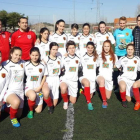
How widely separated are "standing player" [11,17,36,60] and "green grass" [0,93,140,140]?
1.39 metres

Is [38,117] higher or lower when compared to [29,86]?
lower

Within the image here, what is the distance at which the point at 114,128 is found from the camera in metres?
2.89

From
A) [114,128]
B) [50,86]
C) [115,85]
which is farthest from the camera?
[115,85]

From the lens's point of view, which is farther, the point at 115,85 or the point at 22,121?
the point at 115,85

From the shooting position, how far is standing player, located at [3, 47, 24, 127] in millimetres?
3039

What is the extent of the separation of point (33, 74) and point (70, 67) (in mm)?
906

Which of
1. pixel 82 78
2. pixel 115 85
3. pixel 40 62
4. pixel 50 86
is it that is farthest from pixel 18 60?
pixel 115 85

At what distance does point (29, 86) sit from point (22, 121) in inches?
25.6

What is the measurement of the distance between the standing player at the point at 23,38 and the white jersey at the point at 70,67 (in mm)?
866

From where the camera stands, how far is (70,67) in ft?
13.1

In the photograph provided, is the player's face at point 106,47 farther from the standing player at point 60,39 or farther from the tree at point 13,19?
the tree at point 13,19

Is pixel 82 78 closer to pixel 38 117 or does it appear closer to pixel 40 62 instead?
pixel 40 62

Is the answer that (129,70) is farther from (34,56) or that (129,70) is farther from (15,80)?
(15,80)

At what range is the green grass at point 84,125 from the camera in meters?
2.71
